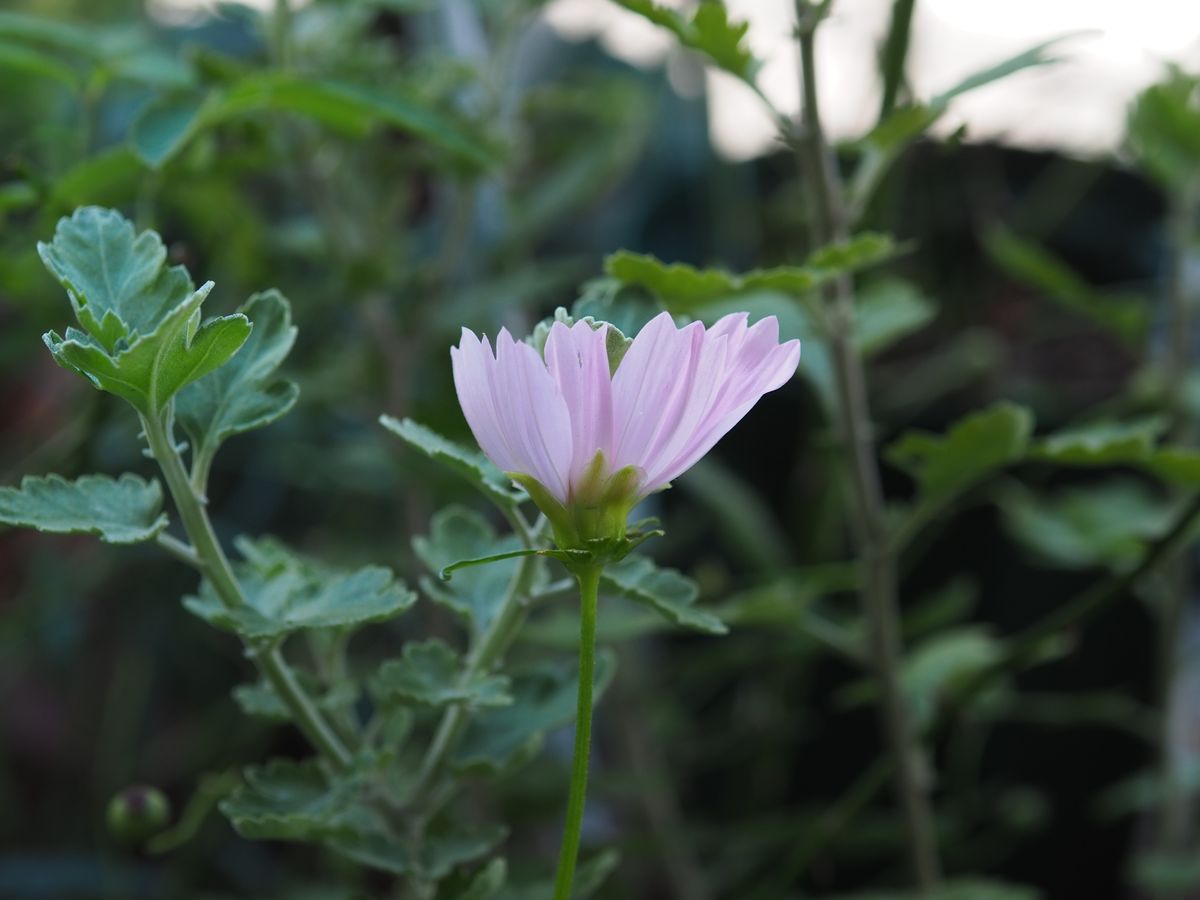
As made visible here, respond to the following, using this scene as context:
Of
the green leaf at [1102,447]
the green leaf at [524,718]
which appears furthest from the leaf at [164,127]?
the green leaf at [1102,447]

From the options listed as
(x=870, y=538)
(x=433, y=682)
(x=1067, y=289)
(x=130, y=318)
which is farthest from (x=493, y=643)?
(x=1067, y=289)

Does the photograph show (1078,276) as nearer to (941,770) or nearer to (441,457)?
(941,770)

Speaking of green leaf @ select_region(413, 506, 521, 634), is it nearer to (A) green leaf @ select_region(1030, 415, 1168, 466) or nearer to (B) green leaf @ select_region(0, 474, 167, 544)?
(B) green leaf @ select_region(0, 474, 167, 544)

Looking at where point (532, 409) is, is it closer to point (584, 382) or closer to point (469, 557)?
point (584, 382)

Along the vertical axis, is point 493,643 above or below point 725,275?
below

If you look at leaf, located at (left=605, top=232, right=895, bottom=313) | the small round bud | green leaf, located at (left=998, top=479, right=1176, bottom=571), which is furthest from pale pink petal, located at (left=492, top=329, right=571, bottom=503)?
green leaf, located at (left=998, top=479, right=1176, bottom=571)
